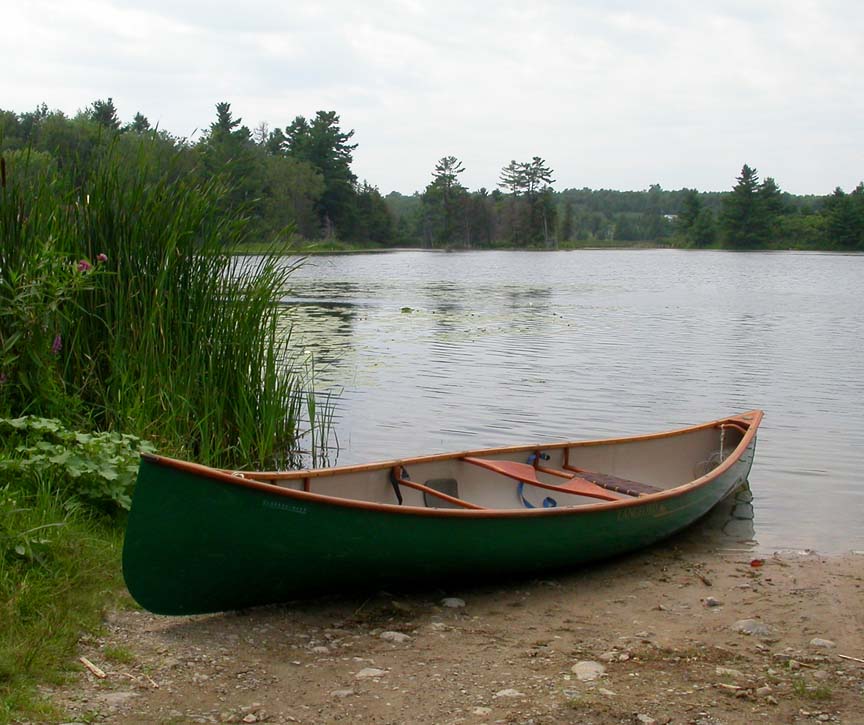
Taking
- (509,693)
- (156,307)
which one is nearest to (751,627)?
(509,693)

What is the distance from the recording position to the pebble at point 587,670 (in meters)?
4.52

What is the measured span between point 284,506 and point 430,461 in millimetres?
2182

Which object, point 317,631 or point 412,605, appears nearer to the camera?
point 317,631

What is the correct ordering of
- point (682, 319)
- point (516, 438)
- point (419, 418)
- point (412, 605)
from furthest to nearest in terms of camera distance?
point (682, 319), point (419, 418), point (516, 438), point (412, 605)

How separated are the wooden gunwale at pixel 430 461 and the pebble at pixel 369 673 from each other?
0.81 meters

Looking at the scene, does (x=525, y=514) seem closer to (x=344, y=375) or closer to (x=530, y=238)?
(x=344, y=375)

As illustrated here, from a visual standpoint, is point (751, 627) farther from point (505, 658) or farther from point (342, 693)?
point (342, 693)

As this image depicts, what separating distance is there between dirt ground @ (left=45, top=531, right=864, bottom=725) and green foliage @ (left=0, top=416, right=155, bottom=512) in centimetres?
100

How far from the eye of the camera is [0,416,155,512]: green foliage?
5555mm

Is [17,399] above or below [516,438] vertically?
above

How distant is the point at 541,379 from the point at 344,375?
2.93 meters

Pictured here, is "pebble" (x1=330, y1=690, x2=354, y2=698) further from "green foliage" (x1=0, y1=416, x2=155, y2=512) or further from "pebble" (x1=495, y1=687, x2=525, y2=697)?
"green foliage" (x1=0, y1=416, x2=155, y2=512)

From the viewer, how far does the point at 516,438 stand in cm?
1114

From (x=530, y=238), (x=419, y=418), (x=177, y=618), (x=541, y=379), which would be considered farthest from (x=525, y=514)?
(x=530, y=238)
